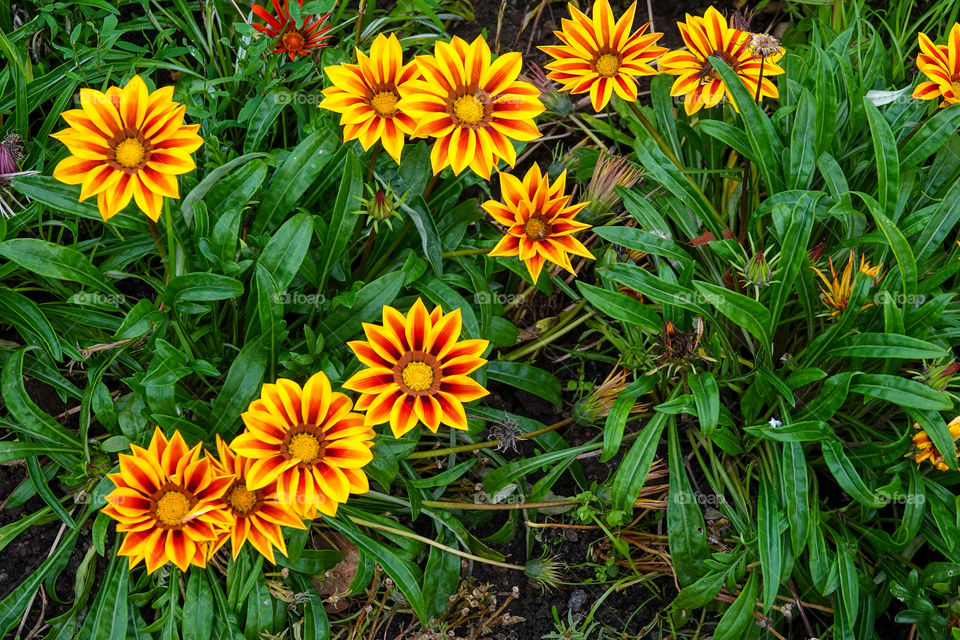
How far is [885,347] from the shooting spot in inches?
72.2

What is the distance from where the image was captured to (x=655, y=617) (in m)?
2.23

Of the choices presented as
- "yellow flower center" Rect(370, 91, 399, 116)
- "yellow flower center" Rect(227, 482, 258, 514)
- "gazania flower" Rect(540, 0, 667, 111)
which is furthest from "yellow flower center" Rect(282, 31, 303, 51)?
"yellow flower center" Rect(227, 482, 258, 514)

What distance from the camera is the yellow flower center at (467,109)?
5.54ft

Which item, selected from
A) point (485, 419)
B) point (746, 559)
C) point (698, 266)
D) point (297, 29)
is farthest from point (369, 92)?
point (746, 559)

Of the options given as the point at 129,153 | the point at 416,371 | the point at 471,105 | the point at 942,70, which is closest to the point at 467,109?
the point at 471,105

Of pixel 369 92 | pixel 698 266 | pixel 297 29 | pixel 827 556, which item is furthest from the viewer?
pixel 698 266

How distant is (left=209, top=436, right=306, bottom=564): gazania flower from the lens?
1511 millimetres

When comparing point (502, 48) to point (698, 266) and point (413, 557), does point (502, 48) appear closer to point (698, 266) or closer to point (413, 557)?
point (698, 266)

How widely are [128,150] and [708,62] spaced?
145 centimetres

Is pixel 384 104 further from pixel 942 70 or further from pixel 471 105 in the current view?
pixel 942 70

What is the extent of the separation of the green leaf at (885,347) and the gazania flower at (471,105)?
3.09ft

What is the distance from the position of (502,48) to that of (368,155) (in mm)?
941

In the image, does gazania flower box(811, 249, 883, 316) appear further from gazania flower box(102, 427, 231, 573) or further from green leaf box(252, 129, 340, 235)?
gazania flower box(102, 427, 231, 573)

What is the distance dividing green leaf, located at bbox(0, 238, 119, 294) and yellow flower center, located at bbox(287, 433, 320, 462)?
76cm
